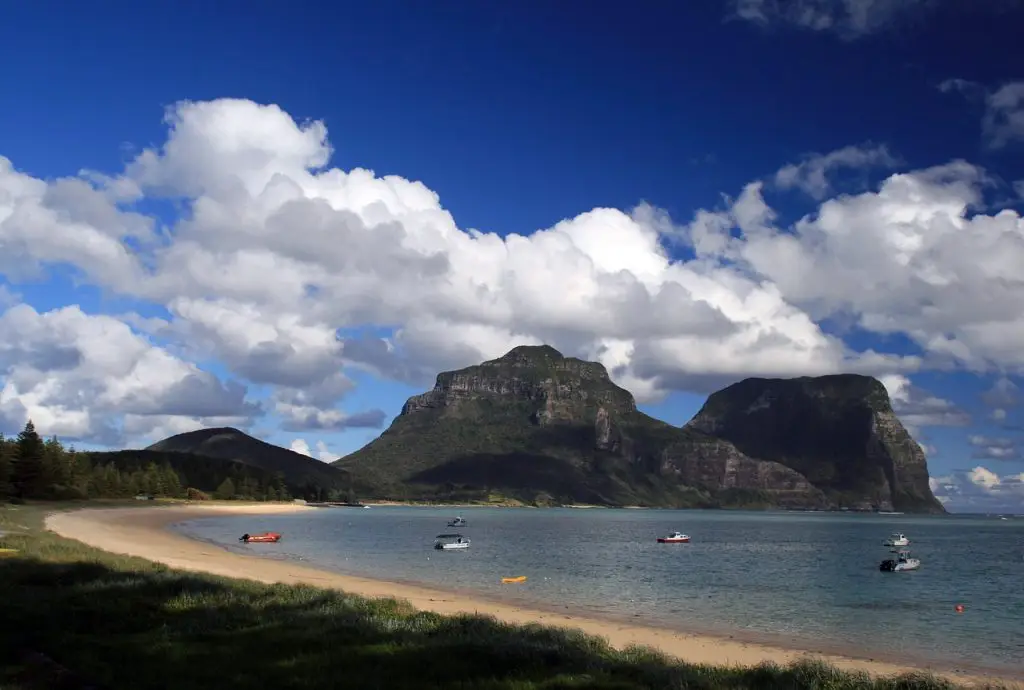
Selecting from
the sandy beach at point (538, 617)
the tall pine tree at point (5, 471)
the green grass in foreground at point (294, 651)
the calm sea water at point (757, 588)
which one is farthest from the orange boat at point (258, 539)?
the green grass in foreground at point (294, 651)

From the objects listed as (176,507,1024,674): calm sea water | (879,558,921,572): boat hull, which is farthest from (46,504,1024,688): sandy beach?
(879,558,921,572): boat hull

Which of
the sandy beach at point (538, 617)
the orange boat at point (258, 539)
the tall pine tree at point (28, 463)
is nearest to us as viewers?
the sandy beach at point (538, 617)

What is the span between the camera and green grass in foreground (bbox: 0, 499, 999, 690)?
15.1 m

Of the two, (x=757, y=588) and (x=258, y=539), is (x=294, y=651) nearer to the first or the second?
(x=757, y=588)

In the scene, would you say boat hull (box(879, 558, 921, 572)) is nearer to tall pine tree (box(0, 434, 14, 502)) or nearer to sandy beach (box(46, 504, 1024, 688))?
sandy beach (box(46, 504, 1024, 688))

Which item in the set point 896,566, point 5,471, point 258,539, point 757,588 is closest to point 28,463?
point 5,471

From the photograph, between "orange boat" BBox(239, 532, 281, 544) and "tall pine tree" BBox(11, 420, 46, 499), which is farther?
"tall pine tree" BBox(11, 420, 46, 499)

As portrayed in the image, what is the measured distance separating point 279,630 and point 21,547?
1204 inches

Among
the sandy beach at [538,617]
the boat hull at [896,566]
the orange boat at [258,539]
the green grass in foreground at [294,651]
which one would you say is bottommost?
the orange boat at [258,539]

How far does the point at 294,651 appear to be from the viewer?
17.7 m

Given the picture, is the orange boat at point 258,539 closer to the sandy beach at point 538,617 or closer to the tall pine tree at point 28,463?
the sandy beach at point 538,617

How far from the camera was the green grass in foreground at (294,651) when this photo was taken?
15.1 m

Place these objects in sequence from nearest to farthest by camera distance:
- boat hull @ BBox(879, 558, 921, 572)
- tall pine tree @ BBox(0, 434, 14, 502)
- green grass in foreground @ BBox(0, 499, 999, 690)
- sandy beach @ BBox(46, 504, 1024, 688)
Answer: green grass in foreground @ BBox(0, 499, 999, 690) → sandy beach @ BBox(46, 504, 1024, 688) → boat hull @ BBox(879, 558, 921, 572) → tall pine tree @ BBox(0, 434, 14, 502)

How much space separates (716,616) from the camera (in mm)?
46312
